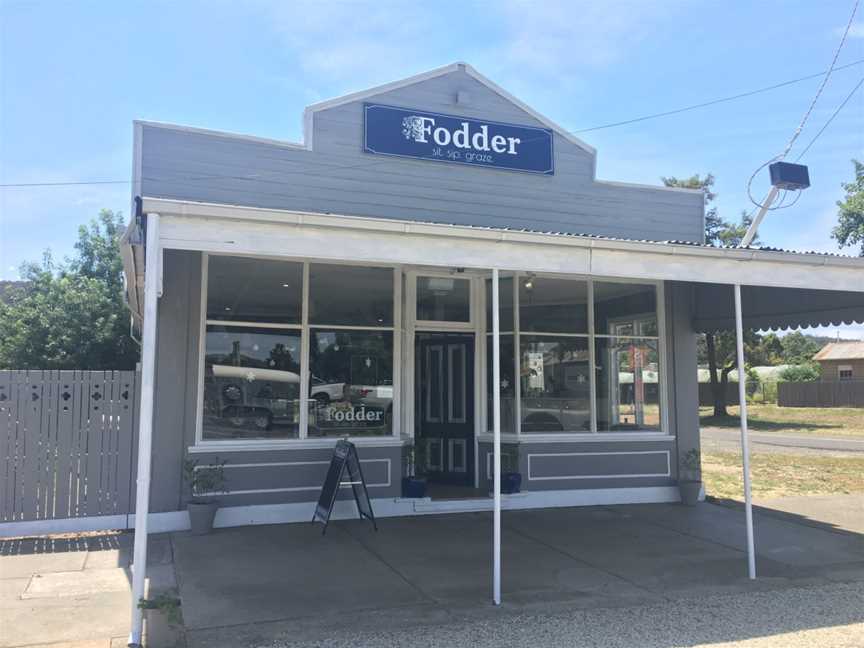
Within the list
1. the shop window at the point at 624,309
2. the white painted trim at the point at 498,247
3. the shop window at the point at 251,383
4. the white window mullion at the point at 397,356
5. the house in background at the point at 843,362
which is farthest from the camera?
the house in background at the point at 843,362

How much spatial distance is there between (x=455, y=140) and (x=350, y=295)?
2.86 m

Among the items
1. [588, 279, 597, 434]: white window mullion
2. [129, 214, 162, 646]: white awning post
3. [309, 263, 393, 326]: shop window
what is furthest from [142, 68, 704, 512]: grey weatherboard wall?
[129, 214, 162, 646]: white awning post

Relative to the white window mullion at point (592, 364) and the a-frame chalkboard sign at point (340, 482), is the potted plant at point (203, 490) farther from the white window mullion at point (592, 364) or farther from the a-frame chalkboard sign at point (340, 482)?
the white window mullion at point (592, 364)

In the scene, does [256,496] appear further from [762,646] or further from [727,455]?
[727,455]

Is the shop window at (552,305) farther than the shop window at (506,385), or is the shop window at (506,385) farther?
the shop window at (552,305)

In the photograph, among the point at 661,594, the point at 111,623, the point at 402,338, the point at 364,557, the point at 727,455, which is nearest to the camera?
the point at 111,623

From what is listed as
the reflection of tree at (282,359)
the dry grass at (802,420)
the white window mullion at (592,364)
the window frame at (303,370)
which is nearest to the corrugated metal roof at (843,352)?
the dry grass at (802,420)

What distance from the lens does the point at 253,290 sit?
27.8 feet

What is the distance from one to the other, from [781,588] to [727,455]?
482 inches

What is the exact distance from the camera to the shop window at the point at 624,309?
33.4 feet

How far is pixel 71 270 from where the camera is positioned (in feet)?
89.0

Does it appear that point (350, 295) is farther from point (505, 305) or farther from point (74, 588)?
point (74, 588)

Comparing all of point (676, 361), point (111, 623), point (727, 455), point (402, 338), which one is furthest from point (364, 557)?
point (727, 455)

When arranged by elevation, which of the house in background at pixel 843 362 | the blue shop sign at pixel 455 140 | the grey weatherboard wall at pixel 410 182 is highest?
the blue shop sign at pixel 455 140
